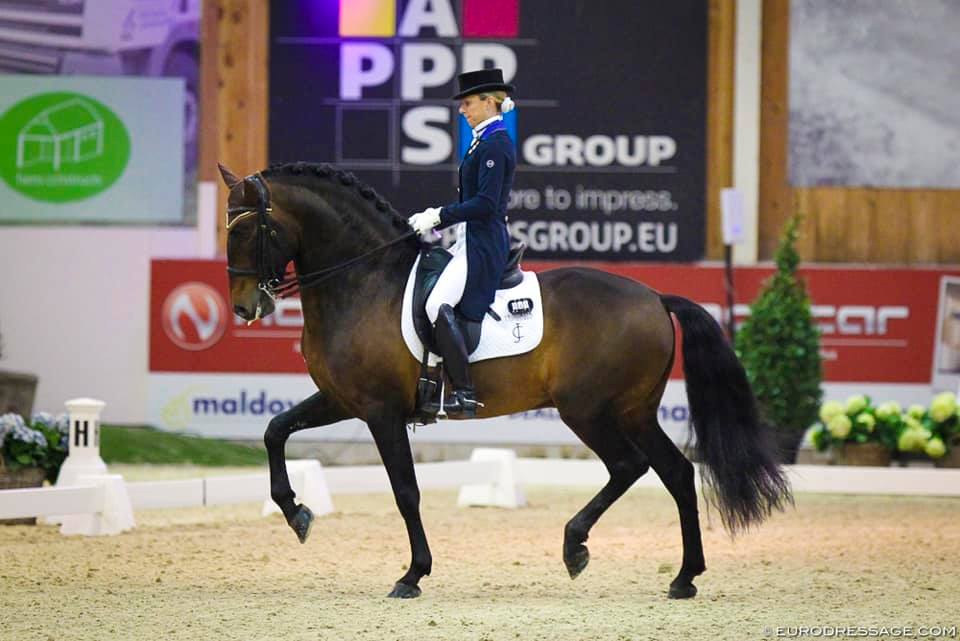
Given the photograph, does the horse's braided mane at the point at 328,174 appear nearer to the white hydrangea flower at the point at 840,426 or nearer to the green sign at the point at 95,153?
the white hydrangea flower at the point at 840,426

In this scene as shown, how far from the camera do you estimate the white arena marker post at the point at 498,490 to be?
10.8m

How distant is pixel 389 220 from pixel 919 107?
29.3ft

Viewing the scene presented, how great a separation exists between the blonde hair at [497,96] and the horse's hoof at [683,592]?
2.19 meters

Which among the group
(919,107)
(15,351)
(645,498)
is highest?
(919,107)

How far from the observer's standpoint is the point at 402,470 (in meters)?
6.54

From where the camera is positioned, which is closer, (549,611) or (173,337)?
(549,611)

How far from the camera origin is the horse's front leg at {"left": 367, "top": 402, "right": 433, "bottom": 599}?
645cm

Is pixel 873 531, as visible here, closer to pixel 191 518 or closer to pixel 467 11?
pixel 191 518

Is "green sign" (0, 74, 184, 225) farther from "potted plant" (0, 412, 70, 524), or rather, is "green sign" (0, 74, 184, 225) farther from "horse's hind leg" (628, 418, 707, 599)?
"horse's hind leg" (628, 418, 707, 599)

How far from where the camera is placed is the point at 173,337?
13852 millimetres

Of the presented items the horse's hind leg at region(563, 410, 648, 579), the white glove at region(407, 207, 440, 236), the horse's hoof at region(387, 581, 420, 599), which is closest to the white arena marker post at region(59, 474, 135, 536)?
the horse's hoof at region(387, 581, 420, 599)

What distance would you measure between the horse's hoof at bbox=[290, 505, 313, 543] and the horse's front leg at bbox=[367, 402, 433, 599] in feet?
1.27

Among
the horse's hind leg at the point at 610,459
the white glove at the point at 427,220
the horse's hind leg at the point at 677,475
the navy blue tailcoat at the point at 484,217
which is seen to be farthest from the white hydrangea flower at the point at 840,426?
the white glove at the point at 427,220

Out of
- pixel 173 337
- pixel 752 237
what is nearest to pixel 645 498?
pixel 752 237
